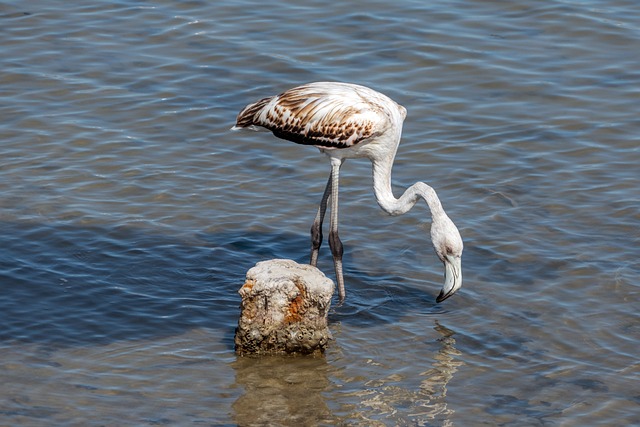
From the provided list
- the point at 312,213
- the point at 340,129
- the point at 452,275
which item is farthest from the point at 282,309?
the point at 312,213

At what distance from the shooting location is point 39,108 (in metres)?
14.6

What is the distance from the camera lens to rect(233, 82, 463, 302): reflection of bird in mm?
10492

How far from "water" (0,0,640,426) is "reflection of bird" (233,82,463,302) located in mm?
818

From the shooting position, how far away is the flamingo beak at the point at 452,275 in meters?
9.88

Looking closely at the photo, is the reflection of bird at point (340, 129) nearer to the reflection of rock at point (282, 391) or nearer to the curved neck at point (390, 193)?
the curved neck at point (390, 193)

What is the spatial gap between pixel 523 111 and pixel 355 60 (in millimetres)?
2648

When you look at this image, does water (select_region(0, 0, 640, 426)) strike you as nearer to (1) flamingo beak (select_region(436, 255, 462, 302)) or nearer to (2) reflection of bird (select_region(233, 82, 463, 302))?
(1) flamingo beak (select_region(436, 255, 462, 302))

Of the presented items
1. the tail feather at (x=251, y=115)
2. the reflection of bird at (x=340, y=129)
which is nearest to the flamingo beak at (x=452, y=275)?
the reflection of bird at (x=340, y=129)

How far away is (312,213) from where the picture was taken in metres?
12.5

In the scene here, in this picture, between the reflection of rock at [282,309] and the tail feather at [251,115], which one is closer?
the reflection of rock at [282,309]

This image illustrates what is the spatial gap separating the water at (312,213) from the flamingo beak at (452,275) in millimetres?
404

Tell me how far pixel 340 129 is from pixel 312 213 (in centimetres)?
213

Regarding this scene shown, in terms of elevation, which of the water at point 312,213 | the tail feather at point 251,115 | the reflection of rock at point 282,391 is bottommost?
the reflection of rock at point 282,391

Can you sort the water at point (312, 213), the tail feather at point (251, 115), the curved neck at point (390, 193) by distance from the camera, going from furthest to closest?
the tail feather at point (251, 115)
the curved neck at point (390, 193)
the water at point (312, 213)
